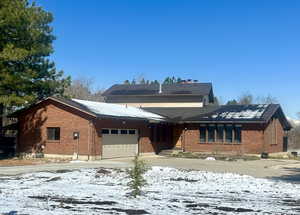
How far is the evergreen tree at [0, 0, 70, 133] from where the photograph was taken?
92.9 feet

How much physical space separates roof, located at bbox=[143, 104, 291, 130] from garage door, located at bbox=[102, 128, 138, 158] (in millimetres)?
4976

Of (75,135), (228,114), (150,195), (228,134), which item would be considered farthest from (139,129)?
(150,195)

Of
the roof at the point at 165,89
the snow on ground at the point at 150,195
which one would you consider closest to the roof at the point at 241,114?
the roof at the point at 165,89

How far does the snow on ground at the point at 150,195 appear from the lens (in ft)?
36.2

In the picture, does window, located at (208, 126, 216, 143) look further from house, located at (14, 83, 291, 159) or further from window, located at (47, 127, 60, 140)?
window, located at (47, 127, 60, 140)

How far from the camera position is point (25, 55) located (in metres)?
28.7

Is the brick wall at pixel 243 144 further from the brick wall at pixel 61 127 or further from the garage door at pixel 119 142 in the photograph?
the brick wall at pixel 61 127

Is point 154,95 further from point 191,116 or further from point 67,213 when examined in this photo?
point 67,213

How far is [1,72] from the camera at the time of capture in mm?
28578

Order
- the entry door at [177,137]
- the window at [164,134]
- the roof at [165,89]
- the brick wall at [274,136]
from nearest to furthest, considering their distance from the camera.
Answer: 1. the brick wall at [274,136]
2. the window at [164,134]
3. the entry door at [177,137]
4. the roof at [165,89]

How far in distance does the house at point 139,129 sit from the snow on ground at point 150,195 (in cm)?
1181

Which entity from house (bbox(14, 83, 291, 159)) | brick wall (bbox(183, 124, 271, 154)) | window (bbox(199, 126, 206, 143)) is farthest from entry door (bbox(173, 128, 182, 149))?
window (bbox(199, 126, 206, 143))

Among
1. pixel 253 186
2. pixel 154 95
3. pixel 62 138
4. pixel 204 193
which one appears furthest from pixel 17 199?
pixel 154 95

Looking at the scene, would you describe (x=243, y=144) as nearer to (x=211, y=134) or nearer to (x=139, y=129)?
(x=211, y=134)
